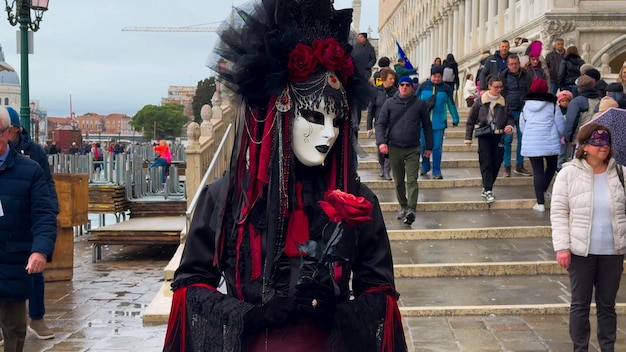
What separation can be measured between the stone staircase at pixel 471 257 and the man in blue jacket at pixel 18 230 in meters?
2.69

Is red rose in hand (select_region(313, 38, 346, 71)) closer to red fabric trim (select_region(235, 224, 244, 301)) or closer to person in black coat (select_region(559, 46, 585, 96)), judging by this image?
red fabric trim (select_region(235, 224, 244, 301))

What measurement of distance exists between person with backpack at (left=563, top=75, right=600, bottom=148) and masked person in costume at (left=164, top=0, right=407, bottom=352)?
9.04 m

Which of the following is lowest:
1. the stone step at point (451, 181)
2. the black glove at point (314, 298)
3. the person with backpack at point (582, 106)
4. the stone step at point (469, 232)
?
the stone step at point (469, 232)

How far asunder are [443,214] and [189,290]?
9165 millimetres

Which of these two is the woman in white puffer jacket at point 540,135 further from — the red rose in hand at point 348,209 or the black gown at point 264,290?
the red rose in hand at point 348,209

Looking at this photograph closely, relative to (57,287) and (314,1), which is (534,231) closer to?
(57,287)

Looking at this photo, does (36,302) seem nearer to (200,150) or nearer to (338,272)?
(200,150)

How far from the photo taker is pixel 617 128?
6.75m

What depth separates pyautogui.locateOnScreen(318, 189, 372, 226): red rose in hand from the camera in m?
2.27

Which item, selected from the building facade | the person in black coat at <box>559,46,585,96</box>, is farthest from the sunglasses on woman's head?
the building facade

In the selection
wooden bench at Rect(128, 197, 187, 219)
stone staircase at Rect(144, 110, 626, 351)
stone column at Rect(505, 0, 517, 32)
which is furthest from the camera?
stone column at Rect(505, 0, 517, 32)

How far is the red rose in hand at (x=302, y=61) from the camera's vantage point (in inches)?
101

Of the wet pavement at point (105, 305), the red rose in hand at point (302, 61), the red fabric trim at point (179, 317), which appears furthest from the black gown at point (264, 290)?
the wet pavement at point (105, 305)

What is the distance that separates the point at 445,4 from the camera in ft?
178
